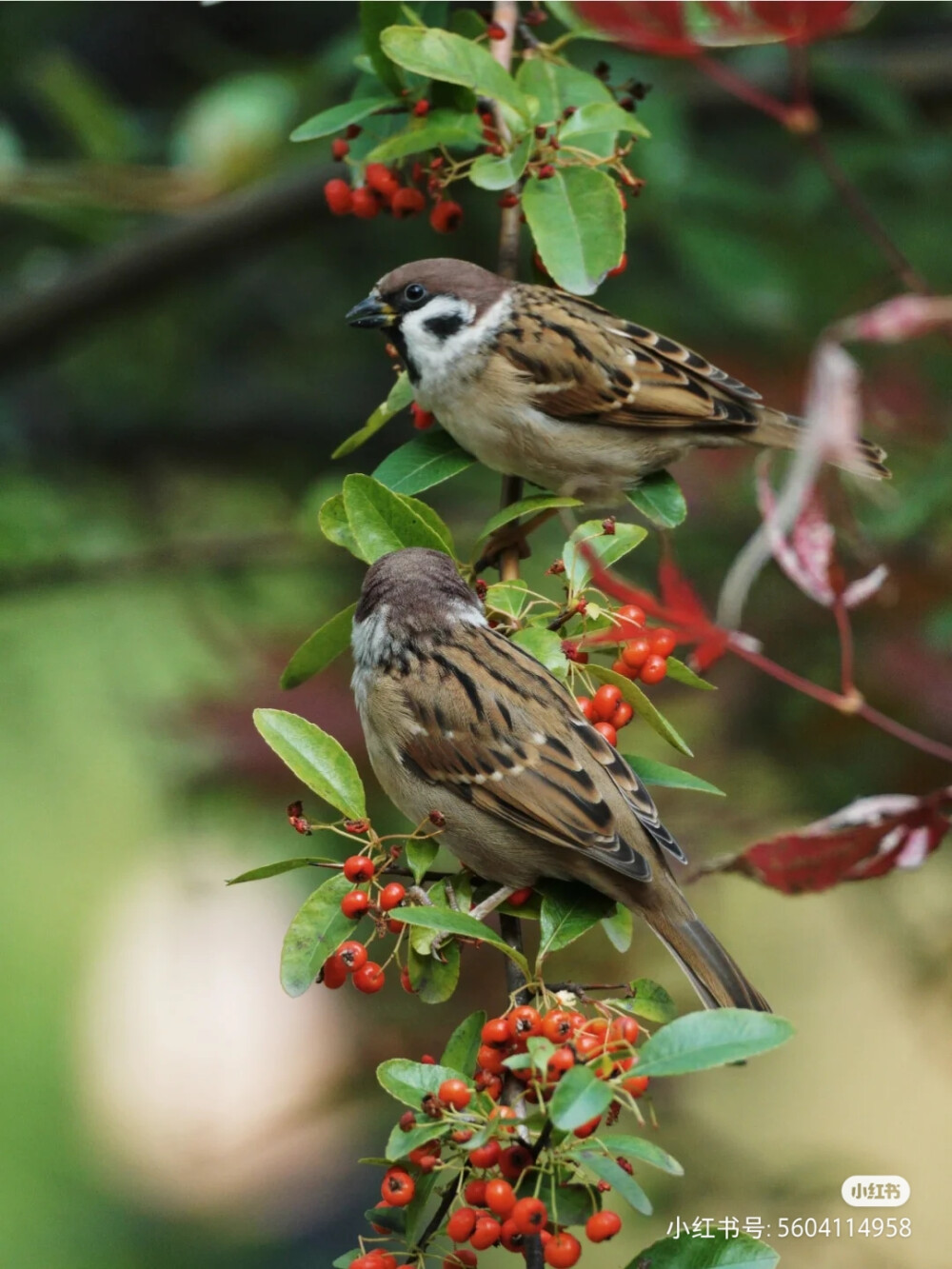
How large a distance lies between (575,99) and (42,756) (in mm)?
4566

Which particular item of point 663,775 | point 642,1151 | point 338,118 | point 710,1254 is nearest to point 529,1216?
point 642,1151

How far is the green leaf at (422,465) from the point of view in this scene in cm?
251

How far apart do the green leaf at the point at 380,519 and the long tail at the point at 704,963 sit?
73 cm

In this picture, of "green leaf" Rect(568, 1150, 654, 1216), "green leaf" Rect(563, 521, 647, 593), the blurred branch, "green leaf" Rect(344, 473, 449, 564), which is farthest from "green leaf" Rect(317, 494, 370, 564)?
the blurred branch

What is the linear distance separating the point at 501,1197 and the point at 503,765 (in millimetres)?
886

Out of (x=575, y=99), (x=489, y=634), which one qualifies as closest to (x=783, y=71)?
(x=575, y=99)

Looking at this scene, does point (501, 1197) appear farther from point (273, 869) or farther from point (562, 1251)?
point (273, 869)

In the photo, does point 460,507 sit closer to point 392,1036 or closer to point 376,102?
point 392,1036

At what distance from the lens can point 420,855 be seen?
2.12m

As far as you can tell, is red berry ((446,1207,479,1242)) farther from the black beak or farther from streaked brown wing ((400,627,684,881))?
the black beak

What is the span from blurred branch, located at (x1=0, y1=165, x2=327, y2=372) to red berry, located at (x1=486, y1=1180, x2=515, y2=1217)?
3.15m

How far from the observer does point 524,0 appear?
308 centimetres

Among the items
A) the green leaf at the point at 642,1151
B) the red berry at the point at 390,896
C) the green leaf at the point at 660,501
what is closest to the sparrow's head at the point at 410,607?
the green leaf at the point at 660,501

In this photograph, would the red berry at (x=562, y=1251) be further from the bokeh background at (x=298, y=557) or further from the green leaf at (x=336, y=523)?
the bokeh background at (x=298, y=557)
